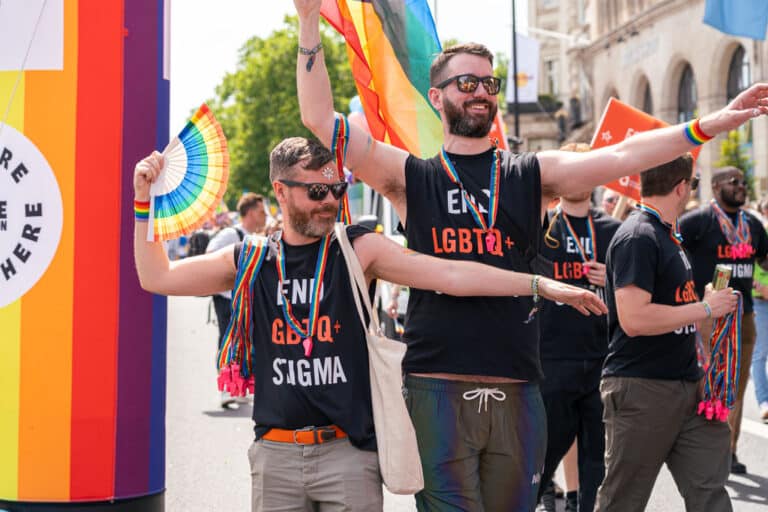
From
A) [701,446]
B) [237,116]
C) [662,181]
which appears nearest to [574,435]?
[701,446]

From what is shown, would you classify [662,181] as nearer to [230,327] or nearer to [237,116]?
[230,327]

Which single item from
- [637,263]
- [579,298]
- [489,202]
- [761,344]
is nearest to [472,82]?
[489,202]

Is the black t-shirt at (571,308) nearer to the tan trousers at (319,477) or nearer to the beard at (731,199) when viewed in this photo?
the beard at (731,199)

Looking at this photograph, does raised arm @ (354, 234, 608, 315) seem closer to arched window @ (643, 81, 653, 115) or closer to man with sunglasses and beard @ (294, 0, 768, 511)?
man with sunglasses and beard @ (294, 0, 768, 511)

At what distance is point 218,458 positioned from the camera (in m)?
8.69

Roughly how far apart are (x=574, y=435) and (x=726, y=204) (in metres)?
2.60

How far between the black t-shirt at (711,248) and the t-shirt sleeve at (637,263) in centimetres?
312

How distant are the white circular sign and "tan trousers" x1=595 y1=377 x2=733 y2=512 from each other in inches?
103

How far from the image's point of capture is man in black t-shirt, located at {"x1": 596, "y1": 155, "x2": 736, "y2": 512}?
482 cm

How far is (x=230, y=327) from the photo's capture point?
385cm

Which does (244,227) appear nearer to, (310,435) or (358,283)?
(358,283)

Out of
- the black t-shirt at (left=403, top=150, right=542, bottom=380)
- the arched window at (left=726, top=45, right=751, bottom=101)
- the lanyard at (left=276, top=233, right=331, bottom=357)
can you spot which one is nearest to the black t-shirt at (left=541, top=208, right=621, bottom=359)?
the black t-shirt at (left=403, top=150, right=542, bottom=380)

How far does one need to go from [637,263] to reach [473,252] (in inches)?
44.3

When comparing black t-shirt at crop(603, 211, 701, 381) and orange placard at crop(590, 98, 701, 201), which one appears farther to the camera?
orange placard at crop(590, 98, 701, 201)
